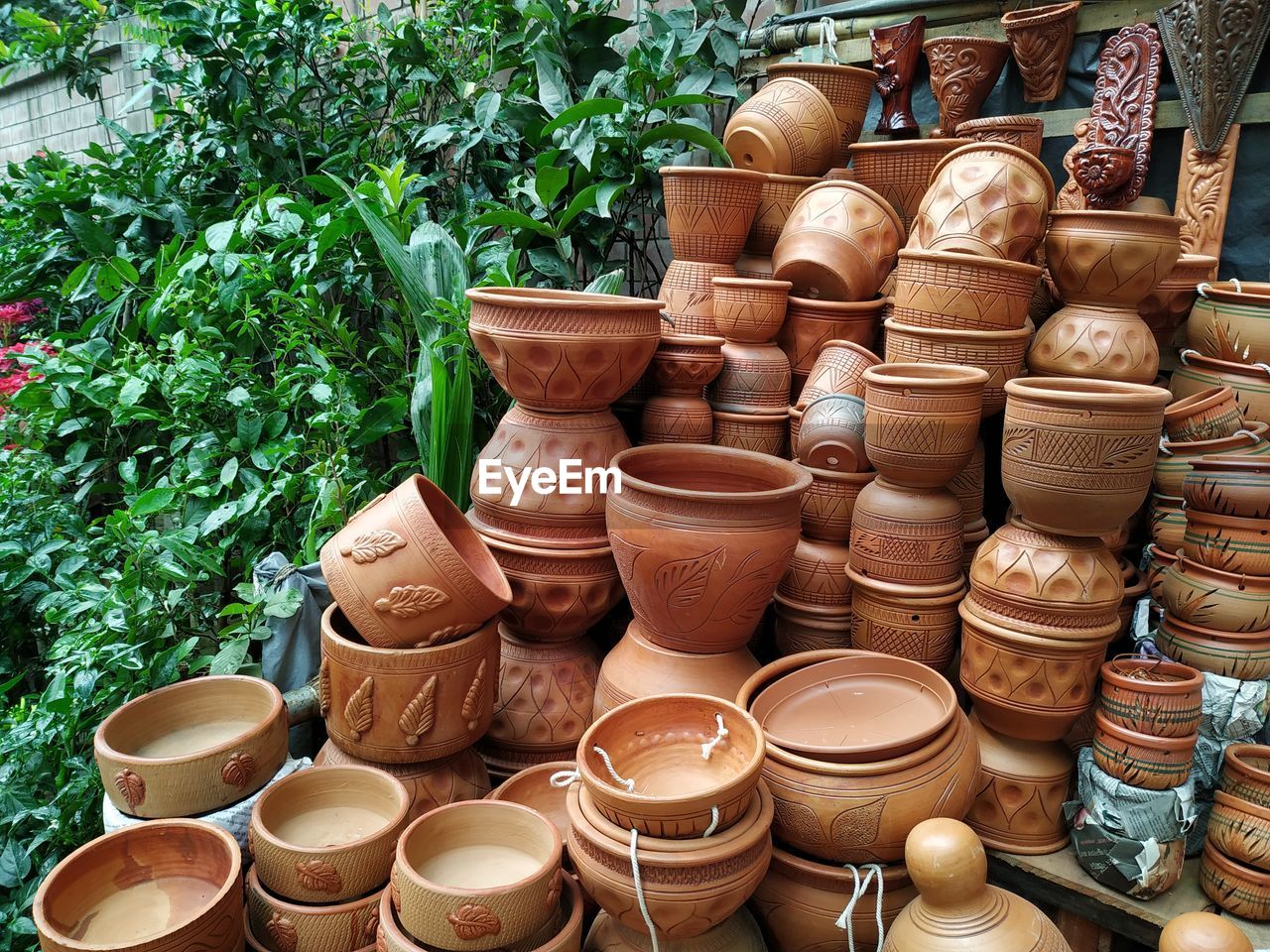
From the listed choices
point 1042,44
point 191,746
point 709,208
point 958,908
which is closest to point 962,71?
point 1042,44

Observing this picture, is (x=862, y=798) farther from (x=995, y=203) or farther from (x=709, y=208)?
(x=709, y=208)

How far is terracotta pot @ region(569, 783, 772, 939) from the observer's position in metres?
1.32

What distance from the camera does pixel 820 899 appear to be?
60.2 inches

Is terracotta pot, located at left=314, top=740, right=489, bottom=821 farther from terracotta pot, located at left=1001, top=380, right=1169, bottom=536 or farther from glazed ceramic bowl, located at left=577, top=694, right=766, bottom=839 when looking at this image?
terracotta pot, located at left=1001, top=380, right=1169, bottom=536

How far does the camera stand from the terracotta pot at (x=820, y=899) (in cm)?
151

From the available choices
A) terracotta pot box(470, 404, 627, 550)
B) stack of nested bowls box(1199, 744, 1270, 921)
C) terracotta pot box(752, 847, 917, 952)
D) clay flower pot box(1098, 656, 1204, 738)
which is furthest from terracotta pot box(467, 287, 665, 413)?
stack of nested bowls box(1199, 744, 1270, 921)

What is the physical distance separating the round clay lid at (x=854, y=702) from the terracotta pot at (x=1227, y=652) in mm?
502

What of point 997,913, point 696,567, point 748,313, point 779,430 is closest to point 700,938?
point 997,913

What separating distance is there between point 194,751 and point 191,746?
0.17ft

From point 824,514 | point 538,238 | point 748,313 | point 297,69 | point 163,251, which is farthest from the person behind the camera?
point 297,69

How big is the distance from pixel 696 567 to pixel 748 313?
0.79m

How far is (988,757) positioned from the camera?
1781mm

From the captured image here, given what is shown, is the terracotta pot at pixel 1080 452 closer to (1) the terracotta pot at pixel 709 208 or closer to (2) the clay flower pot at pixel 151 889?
(1) the terracotta pot at pixel 709 208

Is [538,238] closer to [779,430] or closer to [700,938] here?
[779,430]
